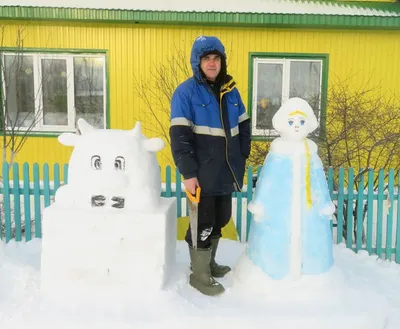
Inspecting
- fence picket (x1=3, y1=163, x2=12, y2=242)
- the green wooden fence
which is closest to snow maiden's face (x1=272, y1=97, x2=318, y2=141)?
the green wooden fence

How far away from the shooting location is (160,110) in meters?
7.48

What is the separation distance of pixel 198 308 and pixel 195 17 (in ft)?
16.7

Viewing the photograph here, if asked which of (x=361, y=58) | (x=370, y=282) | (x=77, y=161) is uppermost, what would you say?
(x=361, y=58)

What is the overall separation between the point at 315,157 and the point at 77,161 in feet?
5.59

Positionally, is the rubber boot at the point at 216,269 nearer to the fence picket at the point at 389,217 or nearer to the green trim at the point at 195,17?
the fence picket at the point at 389,217

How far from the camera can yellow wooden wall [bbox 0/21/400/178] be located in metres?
7.27

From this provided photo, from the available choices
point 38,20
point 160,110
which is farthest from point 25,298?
point 38,20

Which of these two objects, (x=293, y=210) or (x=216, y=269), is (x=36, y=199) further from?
(x=293, y=210)

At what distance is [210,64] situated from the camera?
10.1ft

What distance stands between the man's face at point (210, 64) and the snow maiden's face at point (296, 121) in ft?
1.93

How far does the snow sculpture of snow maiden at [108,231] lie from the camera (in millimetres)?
3049

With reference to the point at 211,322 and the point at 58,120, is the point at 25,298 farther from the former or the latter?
the point at 58,120

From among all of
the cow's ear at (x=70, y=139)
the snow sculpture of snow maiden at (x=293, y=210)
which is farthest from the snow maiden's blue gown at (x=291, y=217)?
the cow's ear at (x=70, y=139)

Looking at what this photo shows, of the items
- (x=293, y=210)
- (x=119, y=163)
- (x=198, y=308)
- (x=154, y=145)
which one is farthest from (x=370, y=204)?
(x=119, y=163)
